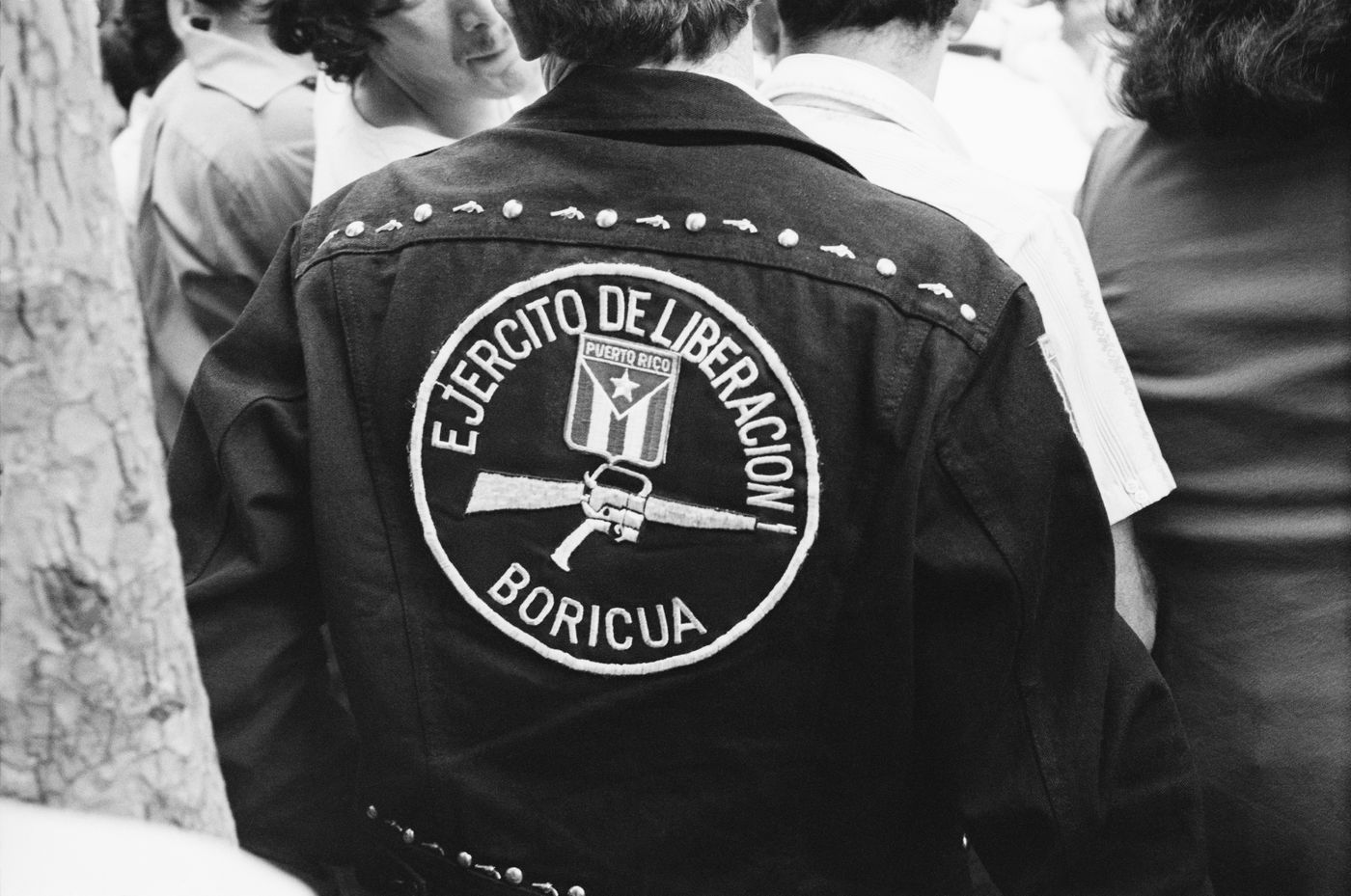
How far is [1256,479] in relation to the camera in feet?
5.74

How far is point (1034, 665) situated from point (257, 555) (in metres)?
0.80

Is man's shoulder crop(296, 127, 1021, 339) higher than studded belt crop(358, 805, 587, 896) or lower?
higher

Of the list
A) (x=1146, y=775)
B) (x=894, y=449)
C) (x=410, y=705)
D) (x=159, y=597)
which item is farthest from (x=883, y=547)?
(x=159, y=597)

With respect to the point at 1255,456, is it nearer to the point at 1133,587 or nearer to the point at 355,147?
the point at 1133,587

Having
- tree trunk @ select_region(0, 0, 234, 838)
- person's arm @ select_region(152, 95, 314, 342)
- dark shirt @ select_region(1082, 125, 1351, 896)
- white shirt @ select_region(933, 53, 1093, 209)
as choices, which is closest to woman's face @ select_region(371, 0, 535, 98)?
person's arm @ select_region(152, 95, 314, 342)

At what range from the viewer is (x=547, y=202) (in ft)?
4.91

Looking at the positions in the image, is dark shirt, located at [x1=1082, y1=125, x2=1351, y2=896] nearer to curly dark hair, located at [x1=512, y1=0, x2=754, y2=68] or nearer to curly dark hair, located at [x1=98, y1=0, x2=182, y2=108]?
Answer: curly dark hair, located at [x1=512, y1=0, x2=754, y2=68]

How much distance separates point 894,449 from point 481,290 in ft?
1.46

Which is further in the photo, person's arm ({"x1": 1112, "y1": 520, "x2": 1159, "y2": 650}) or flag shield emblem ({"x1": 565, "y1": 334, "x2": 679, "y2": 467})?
person's arm ({"x1": 1112, "y1": 520, "x2": 1159, "y2": 650})

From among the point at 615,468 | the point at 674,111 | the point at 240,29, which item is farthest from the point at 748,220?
the point at 240,29

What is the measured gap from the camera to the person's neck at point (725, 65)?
4.97 feet

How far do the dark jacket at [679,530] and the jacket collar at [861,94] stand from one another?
402mm

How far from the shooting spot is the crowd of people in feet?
4.71

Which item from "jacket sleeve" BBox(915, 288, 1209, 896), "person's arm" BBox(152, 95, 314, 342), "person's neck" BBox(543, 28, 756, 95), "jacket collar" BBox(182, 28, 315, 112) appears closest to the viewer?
"jacket sleeve" BBox(915, 288, 1209, 896)
